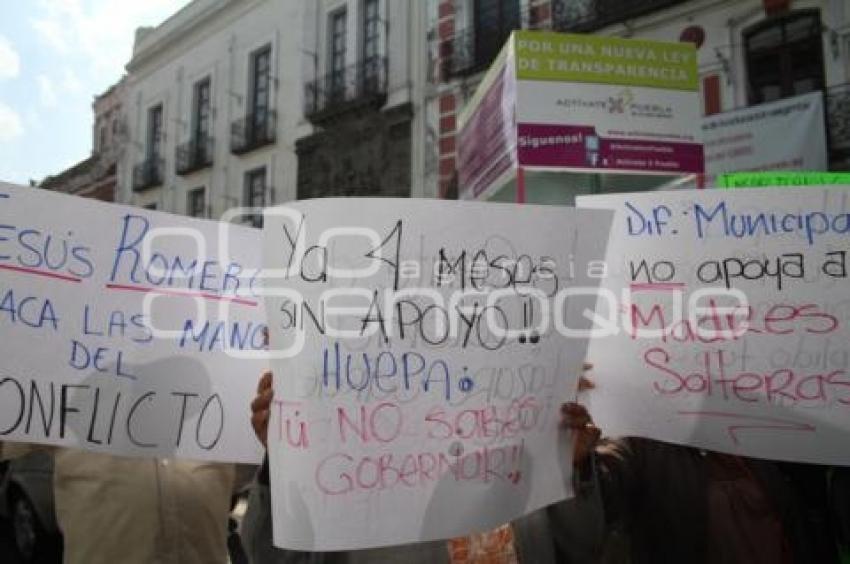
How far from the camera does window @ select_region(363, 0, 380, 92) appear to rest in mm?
15260

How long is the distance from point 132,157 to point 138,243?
23.1m

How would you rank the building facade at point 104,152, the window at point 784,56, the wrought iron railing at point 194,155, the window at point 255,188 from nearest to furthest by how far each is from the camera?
Answer: the window at point 784,56
the window at point 255,188
the wrought iron railing at point 194,155
the building facade at point 104,152

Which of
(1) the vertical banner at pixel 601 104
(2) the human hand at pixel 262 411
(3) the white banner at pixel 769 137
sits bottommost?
(2) the human hand at pixel 262 411

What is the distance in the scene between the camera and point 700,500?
2.05 metres

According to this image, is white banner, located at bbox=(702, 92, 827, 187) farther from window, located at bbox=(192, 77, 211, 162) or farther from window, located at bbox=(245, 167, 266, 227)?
window, located at bbox=(192, 77, 211, 162)

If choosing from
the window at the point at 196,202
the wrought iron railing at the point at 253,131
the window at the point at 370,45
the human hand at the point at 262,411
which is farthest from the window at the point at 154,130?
the human hand at the point at 262,411

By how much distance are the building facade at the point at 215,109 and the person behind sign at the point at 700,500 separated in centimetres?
1516

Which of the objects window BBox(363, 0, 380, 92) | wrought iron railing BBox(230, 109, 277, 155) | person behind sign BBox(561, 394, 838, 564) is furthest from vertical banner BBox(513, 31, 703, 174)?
wrought iron railing BBox(230, 109, 277, 155)

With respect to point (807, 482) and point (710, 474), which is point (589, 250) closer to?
point (710, 474)

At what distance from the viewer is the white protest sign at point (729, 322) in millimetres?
1988

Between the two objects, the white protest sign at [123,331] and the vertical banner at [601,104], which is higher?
the vertical banner at [601,104]

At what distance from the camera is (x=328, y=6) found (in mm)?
16797

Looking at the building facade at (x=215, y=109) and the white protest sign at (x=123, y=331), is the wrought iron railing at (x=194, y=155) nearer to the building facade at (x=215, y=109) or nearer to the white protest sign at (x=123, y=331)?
the building facade at (x=215, y=109)

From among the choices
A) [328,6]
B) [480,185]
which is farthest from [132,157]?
[480,185]
